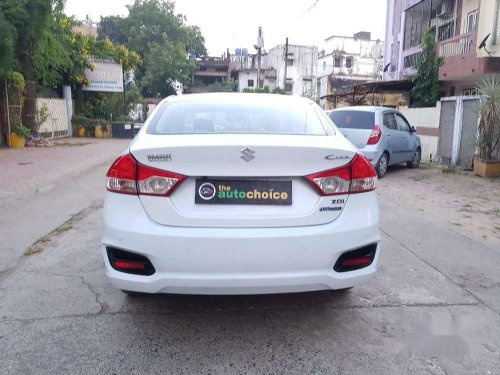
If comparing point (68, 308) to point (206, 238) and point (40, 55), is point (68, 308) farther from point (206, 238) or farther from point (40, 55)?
point (40, 55)

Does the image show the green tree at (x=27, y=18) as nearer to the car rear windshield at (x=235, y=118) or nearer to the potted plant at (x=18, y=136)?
the potted plant at (x=18, y=136)

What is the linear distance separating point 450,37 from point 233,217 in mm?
20059

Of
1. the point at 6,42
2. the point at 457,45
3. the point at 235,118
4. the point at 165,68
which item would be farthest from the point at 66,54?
the point at 165,68

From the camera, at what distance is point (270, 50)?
58.1 metres

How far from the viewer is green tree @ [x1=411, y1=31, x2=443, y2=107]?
17.7m

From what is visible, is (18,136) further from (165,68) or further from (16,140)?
(165,68)

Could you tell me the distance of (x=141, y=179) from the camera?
2.59 m

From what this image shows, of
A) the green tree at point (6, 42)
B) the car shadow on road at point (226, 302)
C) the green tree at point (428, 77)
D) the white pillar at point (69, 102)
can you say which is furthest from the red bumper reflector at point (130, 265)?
the white pillar at point (69, 102)

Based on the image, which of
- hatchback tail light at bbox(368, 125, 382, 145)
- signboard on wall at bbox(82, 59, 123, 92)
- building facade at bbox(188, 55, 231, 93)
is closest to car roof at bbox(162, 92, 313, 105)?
hatchback tail light at bbox(368, 125, 382, 145)

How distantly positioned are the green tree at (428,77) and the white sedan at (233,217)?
16.8 metres

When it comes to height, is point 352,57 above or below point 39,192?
above

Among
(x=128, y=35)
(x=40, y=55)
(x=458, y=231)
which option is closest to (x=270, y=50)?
(x=128, y=35)

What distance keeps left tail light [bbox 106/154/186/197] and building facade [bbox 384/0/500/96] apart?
1374 cm

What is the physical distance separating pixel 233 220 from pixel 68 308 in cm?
158
